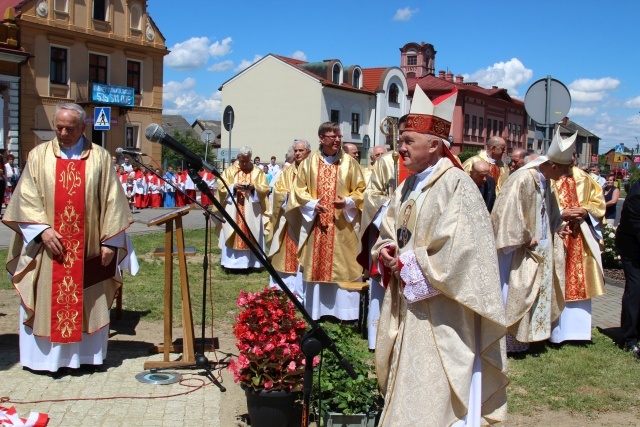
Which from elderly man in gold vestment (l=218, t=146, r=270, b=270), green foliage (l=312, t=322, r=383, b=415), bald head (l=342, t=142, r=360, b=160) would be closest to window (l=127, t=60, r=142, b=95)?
elderly man in gold vestment (l=218, t=146, r=270, b=270)

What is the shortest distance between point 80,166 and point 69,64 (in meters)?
32.4

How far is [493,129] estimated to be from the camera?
69.7 metres

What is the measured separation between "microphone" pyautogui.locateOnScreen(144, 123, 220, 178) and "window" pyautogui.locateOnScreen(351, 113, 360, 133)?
49.1 meters

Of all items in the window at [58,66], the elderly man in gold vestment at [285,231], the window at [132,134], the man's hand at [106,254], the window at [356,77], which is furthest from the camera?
the window at [356,77]

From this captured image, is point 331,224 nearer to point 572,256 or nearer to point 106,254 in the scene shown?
point 572,256

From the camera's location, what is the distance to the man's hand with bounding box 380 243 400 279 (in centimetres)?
402

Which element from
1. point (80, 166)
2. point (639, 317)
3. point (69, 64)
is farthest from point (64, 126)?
point (69, 64)

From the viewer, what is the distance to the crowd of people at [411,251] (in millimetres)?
3867

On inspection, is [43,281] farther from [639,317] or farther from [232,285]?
[639,317]

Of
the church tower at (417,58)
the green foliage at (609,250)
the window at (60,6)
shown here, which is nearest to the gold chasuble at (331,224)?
the green foliage at (609,250)

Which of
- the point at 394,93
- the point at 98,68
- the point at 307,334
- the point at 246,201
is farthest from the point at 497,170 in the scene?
the point at 394,93

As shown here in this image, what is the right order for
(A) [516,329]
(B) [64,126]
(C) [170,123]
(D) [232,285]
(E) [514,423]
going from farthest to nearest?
(C) [170,123]
(D) [232,285]
(A) [516,329]
(B) [64,126]
(E) [514,423]

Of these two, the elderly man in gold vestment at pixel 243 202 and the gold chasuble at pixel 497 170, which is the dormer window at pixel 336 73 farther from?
the gold chasuble at pixel 497 170

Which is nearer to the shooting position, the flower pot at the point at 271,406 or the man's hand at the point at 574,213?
the flower pot at the point at 271,406
